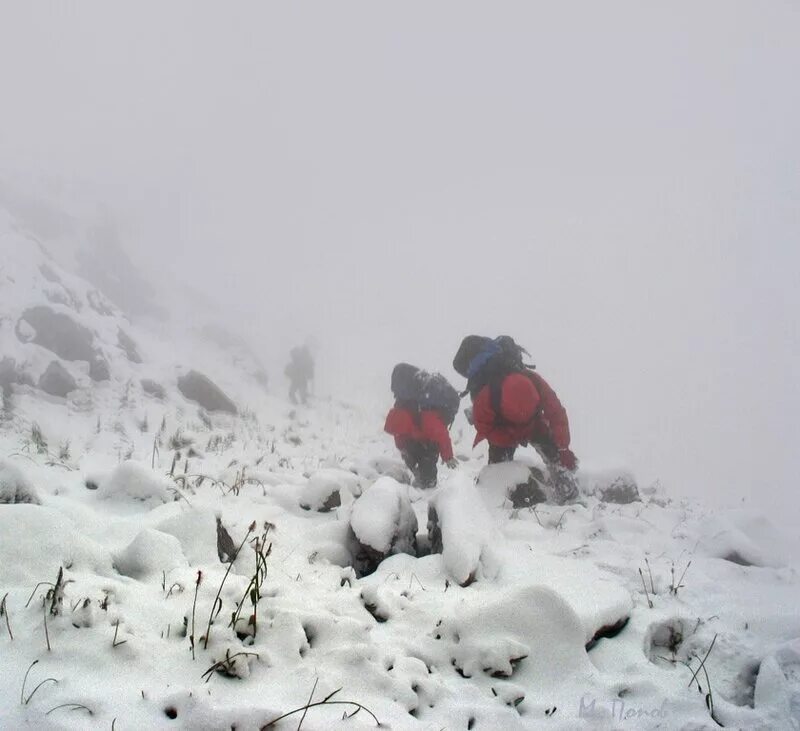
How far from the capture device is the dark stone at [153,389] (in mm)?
11694

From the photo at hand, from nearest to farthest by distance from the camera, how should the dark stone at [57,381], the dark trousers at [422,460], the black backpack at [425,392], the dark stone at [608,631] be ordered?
the dark stone at [608,631]
the dark trousers at [422,460]
the black backpack at [425,392]
the dark stone at [57,381]

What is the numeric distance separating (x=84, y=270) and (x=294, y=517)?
1121 inches

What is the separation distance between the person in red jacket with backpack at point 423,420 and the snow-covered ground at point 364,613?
2.21 metres

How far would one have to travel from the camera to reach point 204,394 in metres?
12.4

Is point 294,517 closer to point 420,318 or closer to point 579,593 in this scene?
point 579,593

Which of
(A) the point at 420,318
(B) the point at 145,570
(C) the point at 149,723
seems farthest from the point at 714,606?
(A) the point at 420,318

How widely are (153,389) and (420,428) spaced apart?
823 cm

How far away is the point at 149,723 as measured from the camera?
129cm

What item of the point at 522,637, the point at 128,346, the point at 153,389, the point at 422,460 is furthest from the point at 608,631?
the point at 128,346

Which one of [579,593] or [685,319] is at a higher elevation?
[685,319]

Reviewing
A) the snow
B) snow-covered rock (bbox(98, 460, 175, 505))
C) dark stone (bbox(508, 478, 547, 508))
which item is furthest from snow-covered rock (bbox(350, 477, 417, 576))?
dark stone (bbox(508, 478, 547, 508))

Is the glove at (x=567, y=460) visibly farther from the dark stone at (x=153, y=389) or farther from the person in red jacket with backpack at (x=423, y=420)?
the dark stone at (x=153, y=389)

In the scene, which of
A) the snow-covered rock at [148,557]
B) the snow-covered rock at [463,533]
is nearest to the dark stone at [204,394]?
the snow-covered rock at [463,533]

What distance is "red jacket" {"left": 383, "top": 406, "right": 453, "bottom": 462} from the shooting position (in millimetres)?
6591
